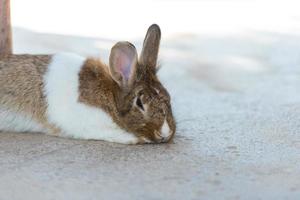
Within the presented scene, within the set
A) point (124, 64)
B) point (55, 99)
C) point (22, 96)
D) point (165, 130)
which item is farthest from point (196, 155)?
point (22, 96)

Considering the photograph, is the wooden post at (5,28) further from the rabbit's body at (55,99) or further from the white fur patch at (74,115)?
the white fur patch at (74,115)

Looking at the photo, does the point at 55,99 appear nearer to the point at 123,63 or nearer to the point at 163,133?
the point at 123,63

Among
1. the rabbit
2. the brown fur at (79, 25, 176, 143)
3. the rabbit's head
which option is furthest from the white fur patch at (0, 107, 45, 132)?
the rabbit's head

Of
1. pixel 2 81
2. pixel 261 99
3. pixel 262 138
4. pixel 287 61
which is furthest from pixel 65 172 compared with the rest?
pixel 287 61

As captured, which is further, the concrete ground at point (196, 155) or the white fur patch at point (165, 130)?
the white fur patch at point (165, 130)

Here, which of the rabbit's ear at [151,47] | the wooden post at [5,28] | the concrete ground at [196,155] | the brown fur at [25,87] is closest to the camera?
the concrete ground at [196,155]

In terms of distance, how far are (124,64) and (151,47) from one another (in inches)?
6.9

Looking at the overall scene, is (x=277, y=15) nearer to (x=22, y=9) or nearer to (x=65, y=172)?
(x=22, y=9)

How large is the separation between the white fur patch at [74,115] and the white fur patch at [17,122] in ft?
0.35

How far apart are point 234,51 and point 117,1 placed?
1.66 meters

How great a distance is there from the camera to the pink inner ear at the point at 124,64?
395 centimetres

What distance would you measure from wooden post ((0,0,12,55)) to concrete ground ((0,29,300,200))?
0.72 m

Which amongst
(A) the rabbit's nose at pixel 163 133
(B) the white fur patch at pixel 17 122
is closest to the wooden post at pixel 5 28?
(B) the white fur patch at pixel 17 122

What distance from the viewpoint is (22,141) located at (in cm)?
401
